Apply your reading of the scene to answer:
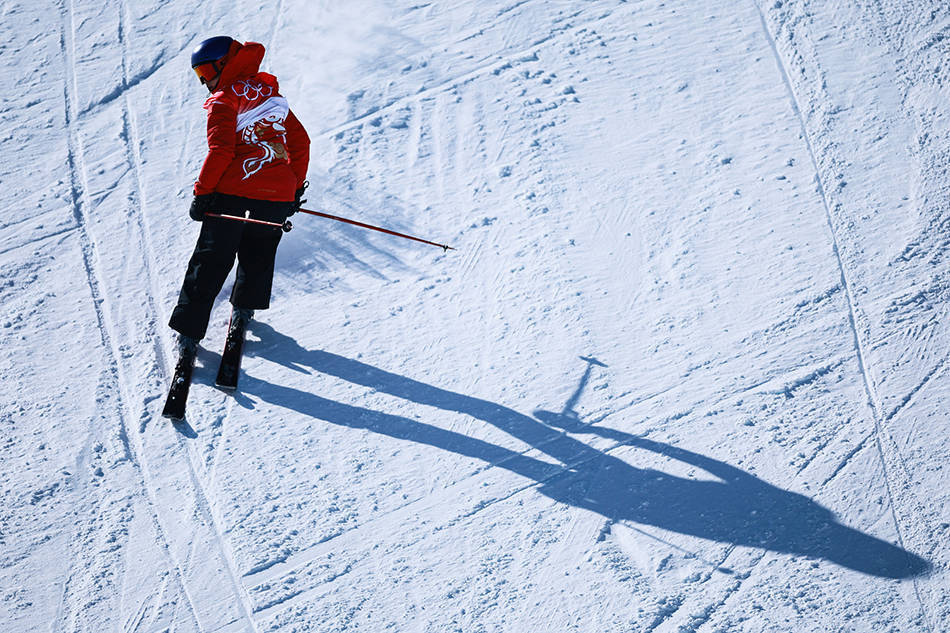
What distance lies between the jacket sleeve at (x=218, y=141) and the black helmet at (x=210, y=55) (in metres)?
0.21

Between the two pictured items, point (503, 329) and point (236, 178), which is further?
point (503, 329)

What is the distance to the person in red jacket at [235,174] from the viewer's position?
5215mm

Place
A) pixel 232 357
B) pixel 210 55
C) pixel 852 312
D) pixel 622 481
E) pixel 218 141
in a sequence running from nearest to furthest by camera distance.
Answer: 1. pixel 622 481
2. pixel 218 141
3. pixel 210 55
4. pixel 232 357
5. pixel 852 312

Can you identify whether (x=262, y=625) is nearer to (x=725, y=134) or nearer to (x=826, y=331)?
(x=826, y=331)

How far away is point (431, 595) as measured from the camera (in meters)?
4.60

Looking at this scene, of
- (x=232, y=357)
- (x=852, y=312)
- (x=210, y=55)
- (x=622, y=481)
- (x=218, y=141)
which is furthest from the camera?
(x=852, y=312)

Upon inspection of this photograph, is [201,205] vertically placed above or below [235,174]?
below

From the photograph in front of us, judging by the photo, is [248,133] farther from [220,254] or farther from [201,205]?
[220,254]

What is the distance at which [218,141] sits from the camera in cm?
512

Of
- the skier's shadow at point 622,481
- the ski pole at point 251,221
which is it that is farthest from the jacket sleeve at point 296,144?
the skier's shadow at point 622,481

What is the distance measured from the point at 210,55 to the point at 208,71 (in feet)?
0.29

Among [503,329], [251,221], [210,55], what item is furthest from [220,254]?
[503,329]

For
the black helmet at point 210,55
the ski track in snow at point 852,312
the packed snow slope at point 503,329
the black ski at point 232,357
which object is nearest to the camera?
the packed snow slope at point 503,329

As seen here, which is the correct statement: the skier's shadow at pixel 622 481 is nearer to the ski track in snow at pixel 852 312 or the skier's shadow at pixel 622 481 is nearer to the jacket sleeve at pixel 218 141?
the ski track in snow at pixel 852 312
